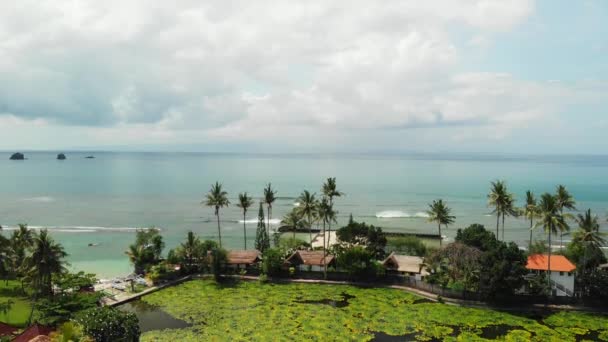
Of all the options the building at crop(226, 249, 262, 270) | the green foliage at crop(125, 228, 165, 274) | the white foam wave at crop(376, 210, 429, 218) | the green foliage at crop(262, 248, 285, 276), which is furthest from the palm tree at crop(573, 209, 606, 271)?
the white foam wave at crop(376, 210, 429, 218)

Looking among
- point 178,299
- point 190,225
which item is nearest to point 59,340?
point 178,299

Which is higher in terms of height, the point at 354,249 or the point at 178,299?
the point at 354,249

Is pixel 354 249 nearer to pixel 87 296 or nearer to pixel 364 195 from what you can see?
pixel 87 296

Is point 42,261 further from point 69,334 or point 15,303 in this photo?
point 69,334

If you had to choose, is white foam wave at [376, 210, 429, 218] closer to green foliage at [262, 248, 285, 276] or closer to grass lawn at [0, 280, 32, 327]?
green foliage at [262, 248, 285, 276]

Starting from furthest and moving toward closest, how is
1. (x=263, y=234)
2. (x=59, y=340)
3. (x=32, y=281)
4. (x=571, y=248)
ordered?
(x=263, y=234) < (x=571, y=248) < (x=32, y=281) < (x=59, y=340)

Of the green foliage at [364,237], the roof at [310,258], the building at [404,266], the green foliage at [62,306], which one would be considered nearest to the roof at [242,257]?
the roof at [310,258]

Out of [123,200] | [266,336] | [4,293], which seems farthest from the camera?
[123,200]
